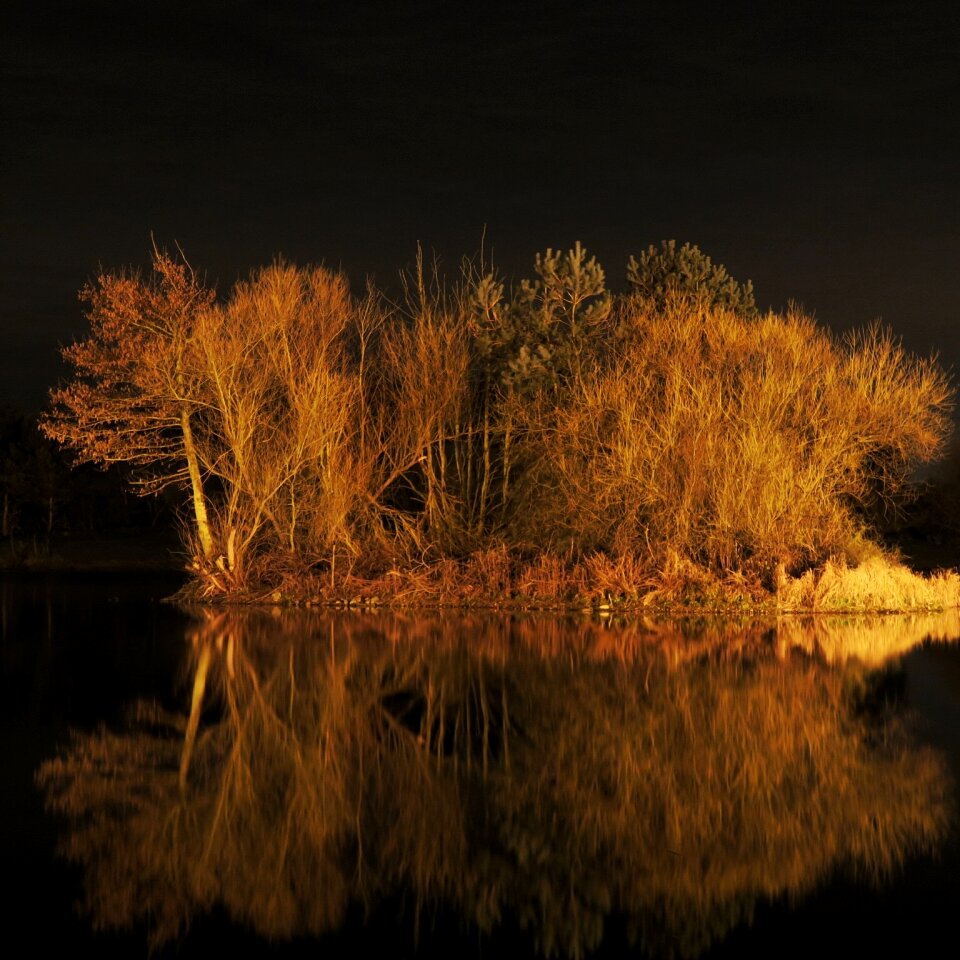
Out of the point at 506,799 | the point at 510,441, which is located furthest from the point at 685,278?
the point at 506,799

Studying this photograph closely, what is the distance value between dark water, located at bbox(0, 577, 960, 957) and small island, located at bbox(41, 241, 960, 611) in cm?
957

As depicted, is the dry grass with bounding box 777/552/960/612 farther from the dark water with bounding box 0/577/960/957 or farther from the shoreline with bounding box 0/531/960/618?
the dark water with bounding box 0/577/960/957

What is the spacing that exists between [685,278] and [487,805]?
3079 centimetres

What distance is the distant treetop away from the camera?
37281mm

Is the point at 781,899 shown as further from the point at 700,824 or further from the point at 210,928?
the point at 210,928

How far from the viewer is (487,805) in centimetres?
909

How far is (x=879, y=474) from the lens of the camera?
3177 centimetres

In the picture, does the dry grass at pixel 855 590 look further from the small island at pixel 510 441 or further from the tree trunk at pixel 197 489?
the tree trunk at pixel 197 489

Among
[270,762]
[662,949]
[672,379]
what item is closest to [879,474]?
[672,379]

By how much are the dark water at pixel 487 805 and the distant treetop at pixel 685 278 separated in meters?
21.2

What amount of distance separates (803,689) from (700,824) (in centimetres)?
668

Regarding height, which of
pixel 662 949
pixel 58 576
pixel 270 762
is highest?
pixel 58 576

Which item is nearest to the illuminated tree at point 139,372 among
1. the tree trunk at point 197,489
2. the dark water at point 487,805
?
the tree trunk at point 197,489

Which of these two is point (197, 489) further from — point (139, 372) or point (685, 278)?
point (685, 278)
